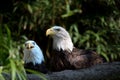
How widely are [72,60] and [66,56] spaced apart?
0.07 meters

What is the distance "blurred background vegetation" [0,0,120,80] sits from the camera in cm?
618

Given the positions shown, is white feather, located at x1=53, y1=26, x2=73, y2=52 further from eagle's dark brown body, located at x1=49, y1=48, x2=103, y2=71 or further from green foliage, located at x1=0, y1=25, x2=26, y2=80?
green foliage, located at x1=0, y1=25, x2=26, y2=80

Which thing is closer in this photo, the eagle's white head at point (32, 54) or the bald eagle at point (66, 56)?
the eagle's white head at point (32, 54)

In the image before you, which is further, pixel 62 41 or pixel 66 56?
pixel 62 41

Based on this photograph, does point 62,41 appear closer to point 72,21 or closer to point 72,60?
point 72,60

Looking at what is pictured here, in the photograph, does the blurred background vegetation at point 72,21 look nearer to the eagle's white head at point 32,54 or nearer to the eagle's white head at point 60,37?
the eagle's white head at point 60,37

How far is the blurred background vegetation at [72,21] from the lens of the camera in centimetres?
618

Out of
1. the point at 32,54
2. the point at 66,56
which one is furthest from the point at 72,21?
the point at 32,54

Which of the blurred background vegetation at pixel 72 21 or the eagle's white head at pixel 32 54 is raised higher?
the blurred background vegetation at pixel 72 21

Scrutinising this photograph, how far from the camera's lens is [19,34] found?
6316 millimetres

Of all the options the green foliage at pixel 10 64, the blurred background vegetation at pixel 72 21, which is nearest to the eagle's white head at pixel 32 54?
the green foliage at pixel 10 64

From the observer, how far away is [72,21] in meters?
6.36

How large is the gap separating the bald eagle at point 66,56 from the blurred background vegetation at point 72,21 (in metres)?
1.19

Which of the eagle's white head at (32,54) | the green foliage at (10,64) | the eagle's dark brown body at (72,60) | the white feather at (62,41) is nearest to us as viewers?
the green foliage at (10,64)
